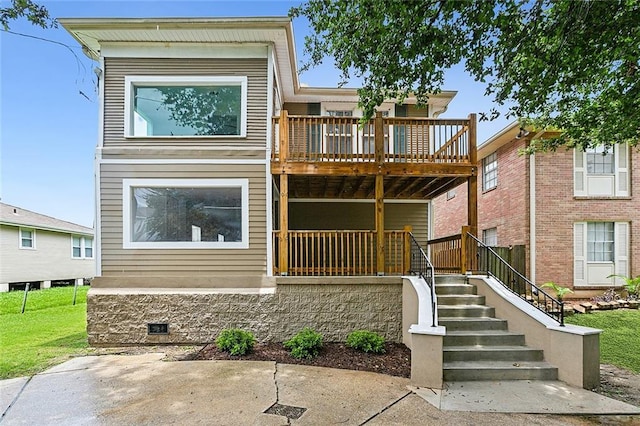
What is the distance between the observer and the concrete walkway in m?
4.11

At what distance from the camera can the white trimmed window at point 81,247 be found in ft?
66.3

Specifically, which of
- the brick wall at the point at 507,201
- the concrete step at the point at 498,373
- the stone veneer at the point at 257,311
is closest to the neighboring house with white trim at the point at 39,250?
the stone veneer at the point at 257,311

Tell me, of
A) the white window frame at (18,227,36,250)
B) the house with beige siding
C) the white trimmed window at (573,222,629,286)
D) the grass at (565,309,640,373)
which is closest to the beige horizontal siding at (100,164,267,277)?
the house with beige siding

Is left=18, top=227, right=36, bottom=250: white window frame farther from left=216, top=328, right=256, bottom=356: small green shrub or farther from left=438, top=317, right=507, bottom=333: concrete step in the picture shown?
left=438, top=317, right=507, bottom=333: concrete step

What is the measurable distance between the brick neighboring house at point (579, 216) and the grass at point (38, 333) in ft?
40.2

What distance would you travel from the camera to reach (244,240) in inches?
305

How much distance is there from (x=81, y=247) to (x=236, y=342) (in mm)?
18653

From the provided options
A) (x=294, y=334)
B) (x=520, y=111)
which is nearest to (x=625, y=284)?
(x=520, y=111)

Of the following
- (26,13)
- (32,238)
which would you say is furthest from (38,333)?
(32,238)

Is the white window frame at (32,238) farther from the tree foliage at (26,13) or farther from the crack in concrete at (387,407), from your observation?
the crack in concrete at (387,407)

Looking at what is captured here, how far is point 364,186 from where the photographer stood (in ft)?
30.5

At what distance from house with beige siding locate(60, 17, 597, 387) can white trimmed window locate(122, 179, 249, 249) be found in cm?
2

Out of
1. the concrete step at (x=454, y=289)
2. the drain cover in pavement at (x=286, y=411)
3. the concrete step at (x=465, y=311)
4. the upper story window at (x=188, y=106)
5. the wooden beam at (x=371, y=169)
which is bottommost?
the drain cover in pavement at (x=286, y=411)

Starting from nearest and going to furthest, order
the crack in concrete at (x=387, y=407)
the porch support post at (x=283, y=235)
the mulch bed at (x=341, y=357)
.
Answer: the crack in concrete at (x=387, y=407) < the mulch bed at (x=341, y=357) < the porch support post at (x=283, y=235)
